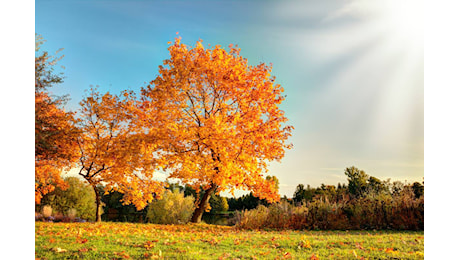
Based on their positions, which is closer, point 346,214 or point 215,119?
point 215,119

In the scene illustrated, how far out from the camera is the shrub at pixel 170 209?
50.0 feet

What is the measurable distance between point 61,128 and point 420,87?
8.71 meters

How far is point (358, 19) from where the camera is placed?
27.4 feet

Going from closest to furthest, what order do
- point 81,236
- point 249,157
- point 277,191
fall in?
point 81,236, point 249,157, point 277,191

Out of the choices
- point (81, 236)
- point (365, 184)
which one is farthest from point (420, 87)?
point (81, 236)

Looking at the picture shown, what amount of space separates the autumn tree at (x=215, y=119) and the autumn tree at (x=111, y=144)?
0.41 m

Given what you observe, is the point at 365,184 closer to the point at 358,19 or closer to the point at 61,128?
the point at 358,19

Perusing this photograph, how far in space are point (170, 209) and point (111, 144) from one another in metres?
7.86

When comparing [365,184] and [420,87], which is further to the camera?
[365,184]

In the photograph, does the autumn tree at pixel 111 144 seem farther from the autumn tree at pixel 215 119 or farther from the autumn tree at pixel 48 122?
the autumn tree at pixel 48 122

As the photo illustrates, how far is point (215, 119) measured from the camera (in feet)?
28.5

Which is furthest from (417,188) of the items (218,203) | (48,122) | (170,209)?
(170,209)

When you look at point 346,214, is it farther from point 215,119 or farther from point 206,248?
point 206,248

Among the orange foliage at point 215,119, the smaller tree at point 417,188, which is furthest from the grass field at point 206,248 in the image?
the smaller tree at point 417,188
